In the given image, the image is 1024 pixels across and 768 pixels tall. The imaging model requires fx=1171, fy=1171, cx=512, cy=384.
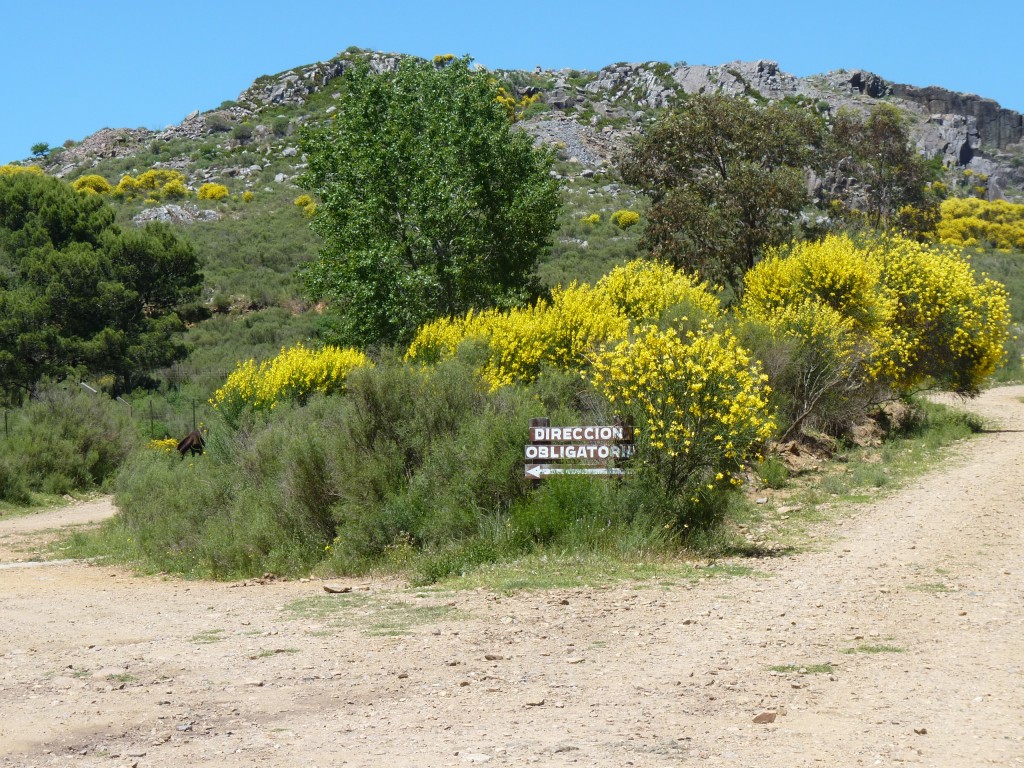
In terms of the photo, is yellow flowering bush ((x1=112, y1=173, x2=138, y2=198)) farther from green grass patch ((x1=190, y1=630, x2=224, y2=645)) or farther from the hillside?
green grass patch ((x1=190, y1=630, x2=224, y2=645))

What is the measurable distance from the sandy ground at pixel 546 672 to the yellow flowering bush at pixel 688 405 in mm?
1402

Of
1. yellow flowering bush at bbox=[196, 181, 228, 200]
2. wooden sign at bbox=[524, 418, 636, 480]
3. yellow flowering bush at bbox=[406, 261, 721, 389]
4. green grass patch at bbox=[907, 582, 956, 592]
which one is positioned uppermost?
yellow flowering bush at bbox=[196, 181, 228, 200]

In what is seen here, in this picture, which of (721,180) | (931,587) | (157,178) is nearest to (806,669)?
(931,587)

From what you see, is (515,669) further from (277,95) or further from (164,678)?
(277,95)

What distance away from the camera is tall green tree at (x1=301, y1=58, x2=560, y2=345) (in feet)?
104

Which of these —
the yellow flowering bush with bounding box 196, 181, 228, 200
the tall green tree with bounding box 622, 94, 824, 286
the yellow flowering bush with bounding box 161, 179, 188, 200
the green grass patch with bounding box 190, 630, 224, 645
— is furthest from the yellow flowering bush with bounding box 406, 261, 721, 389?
the yellow flowering bush with bounding box 161, 179, 188, 200

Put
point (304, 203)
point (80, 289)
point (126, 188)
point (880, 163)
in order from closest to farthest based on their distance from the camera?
point (80, 289) → point (880, 163) → point (304, 203) → point (126, 188)

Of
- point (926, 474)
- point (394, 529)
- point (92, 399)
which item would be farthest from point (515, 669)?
point (92, 399)

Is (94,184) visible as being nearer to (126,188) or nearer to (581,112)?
(126,188)

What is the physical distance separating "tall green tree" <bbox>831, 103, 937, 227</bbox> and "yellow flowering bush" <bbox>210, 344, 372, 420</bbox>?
28.9 m

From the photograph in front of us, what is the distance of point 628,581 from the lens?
11.9 meters

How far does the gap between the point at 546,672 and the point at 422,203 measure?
79.4 feet

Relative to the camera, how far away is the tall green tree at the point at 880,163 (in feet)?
158

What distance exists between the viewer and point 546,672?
8.38 m
